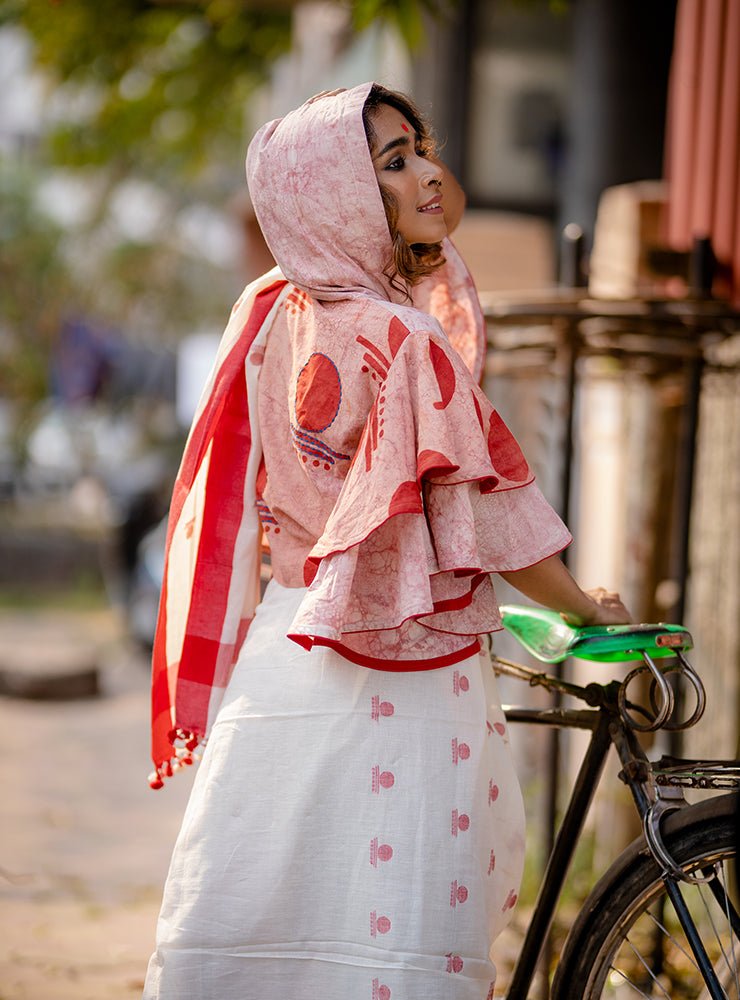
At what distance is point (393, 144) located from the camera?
Result: 1.98 metres

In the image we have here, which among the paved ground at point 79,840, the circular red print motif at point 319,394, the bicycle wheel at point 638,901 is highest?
the circular red print motif at point 319,394

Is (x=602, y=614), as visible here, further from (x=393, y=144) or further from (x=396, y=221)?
(x=393, y=144)

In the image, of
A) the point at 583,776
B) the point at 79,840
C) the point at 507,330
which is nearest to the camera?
the point at 583,776

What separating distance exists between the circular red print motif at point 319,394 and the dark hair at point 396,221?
0.20m

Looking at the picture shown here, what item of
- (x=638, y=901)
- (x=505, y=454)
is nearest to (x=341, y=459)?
(x=505, y=454)

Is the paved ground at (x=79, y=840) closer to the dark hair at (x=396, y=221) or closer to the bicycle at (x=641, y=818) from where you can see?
the bicycle at (x=641, y=818)

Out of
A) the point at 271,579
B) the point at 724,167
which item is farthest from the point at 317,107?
the point at 724,167

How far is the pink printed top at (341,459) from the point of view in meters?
1.87

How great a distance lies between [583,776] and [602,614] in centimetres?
36

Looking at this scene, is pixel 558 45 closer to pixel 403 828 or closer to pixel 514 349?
pixel 514 349

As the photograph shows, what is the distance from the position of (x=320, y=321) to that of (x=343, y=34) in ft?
27.8

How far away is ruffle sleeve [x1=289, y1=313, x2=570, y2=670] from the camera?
72.9 inches

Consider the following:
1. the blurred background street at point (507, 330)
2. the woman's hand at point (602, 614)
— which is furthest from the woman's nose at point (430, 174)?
the woman's hand at point (602, 614)

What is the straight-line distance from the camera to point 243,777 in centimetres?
197
